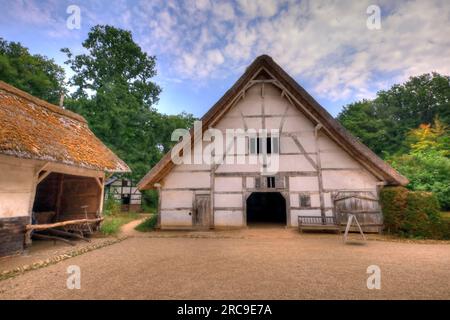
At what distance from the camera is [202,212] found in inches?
386

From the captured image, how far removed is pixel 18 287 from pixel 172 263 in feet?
9.08

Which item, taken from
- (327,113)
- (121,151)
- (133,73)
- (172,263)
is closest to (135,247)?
(172,263)

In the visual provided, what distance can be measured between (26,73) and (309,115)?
2349 centimetres

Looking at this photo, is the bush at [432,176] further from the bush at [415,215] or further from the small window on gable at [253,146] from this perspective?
the small window on gable at [253,146]

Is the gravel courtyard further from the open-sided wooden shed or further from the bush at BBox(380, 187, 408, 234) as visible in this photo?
the open-sided wooden shed

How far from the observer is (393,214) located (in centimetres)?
840

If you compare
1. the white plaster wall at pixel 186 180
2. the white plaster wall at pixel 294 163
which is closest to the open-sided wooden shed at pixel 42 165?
the white plaster wall at pixel 186 180

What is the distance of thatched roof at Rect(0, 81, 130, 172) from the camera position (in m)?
5.54

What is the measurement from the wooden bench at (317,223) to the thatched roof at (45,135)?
8269 mm

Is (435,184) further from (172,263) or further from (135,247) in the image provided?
(135,247)

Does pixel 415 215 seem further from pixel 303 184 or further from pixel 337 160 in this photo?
pixel 303 184

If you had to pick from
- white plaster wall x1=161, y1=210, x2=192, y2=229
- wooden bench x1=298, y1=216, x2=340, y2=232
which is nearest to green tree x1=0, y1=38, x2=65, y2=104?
white plaster wall x1=161, y1=210, x2=192, y2=229

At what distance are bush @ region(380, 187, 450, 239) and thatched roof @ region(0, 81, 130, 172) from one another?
11.5 m

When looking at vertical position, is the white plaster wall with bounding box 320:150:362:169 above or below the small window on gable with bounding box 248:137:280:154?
below
